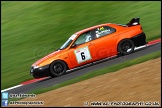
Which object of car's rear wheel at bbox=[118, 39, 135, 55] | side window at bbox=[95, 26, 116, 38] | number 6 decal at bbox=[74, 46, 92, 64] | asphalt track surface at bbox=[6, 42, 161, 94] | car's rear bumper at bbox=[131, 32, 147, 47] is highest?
side window at bbox=[95, 26, 116, 38]

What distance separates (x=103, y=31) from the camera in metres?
11.9

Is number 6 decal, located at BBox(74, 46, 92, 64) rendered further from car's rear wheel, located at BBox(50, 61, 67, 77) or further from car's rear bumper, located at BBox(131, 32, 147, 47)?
car's rear bumper, located at BBox(131, 32, 147, 47)

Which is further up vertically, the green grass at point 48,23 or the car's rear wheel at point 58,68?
the green grass at point 48,23

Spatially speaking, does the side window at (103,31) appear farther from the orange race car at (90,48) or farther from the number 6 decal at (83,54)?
the number 6 decal at (83,54)

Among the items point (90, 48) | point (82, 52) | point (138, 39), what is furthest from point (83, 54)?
point (138, 39)

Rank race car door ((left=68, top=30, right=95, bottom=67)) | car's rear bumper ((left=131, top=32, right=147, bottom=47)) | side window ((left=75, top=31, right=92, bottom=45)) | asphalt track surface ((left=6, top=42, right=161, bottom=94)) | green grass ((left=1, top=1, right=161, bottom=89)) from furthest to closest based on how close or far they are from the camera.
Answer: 1. green grass ((left=1, top=1, right=161, bottom=89))
2. car's rear bumper ((left=131, top=32, right=147, bottom=47))
3. side window ((left=75, top=31, right=92, bottom=45))
4. race car door ((left=68, top=30, right=95, bottom=67))
5. asphalt track surface ((left=6, top=42, right=161, bottom=94))

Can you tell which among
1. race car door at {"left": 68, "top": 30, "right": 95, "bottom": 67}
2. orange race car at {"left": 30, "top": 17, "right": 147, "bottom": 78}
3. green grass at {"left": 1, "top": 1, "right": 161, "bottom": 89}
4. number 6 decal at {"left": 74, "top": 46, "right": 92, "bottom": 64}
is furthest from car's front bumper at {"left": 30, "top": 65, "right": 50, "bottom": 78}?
green grass at {"left": 1, "top": 1, "right": 161, "bottom": 89}

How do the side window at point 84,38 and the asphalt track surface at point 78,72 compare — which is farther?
the side window at point 84,38

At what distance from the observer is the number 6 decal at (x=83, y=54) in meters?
11.4

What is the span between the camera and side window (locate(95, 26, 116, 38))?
463 inches

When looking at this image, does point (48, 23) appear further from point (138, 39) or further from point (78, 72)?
point (138, 39)

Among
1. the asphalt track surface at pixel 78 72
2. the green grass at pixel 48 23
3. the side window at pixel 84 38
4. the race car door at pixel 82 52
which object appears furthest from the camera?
the green grass at pixel 48 23

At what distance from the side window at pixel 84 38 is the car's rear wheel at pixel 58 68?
0.97 m

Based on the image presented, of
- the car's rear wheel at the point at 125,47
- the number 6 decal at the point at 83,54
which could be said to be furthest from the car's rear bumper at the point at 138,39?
the number 6 decal at the point at 83,54
